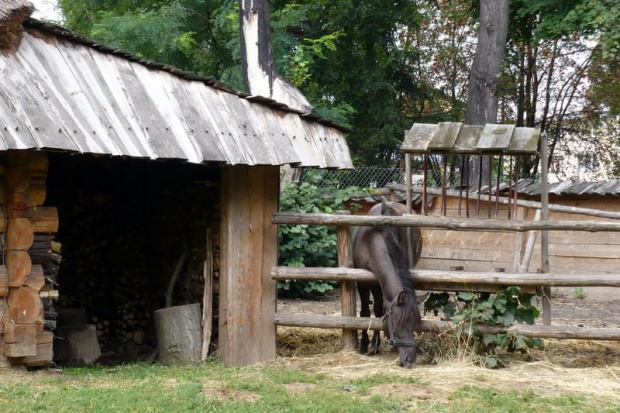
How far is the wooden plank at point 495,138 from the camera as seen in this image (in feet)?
26.4

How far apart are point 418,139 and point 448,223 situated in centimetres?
98

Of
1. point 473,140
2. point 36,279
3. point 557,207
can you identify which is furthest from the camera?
point 557,207

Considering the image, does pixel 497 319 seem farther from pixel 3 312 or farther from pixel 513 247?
pixel 513 247

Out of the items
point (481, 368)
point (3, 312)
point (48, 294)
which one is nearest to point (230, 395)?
point (48, 294)

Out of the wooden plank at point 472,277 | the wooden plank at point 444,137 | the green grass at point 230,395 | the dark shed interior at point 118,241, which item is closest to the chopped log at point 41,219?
the green grass at point 230,395

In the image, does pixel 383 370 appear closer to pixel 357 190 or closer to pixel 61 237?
pixel 61 237

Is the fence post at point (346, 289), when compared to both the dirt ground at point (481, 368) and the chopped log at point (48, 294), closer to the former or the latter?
the dirt ground at point (481, 368)

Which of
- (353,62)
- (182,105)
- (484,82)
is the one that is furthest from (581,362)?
(353,62)

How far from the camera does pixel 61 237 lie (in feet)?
32.0

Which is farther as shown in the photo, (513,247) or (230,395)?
(513,247)

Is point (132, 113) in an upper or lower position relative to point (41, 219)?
upper

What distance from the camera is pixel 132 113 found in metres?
7.14

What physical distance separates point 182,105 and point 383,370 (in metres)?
3.16

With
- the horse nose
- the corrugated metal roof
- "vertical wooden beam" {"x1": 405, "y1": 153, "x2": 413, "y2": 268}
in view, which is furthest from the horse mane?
the corrugated metal roof
